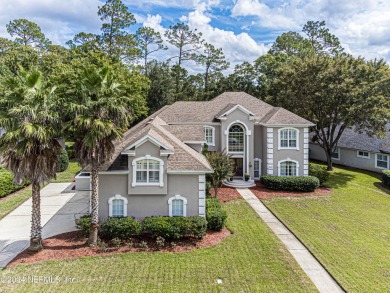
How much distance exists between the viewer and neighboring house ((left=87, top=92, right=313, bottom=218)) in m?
14.6

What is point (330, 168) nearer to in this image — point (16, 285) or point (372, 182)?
point (372, 182)

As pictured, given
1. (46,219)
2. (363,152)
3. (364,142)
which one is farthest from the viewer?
(364,142)

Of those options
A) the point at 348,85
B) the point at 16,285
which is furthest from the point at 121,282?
the point at 348,85

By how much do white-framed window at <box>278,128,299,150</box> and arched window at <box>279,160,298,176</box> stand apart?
5.31 feet

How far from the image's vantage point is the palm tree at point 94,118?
12.2 m

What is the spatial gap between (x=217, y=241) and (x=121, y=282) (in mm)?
5583

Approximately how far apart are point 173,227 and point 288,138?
55.5 feet

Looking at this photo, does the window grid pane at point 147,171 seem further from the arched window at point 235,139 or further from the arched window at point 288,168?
the arched window at point 288,168

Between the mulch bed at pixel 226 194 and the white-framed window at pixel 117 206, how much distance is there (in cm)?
886

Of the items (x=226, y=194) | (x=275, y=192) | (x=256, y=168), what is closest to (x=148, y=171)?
(x=226, y=194)

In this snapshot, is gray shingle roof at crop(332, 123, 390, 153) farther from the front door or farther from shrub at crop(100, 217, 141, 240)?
shrub at crop(100, 217, 141, 240)

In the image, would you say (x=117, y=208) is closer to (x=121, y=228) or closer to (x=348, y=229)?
(x=121, y=228)

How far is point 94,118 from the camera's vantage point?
12.5 metres

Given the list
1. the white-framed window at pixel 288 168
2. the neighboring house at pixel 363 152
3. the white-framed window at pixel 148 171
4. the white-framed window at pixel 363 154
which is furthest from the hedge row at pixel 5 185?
the white-framed window at pixel 363 154
